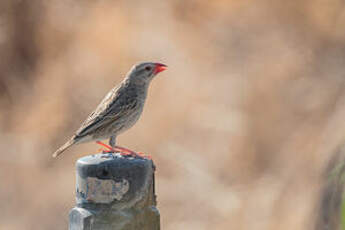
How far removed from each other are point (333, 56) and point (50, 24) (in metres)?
4.59

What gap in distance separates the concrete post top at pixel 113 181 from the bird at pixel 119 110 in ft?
5.54

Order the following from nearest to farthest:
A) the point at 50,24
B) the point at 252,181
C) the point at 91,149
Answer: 1. the point at 252,181
2. the point at 91,149
3. the point at 50,24

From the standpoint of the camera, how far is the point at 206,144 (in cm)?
1047

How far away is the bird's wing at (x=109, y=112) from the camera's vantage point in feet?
17.4

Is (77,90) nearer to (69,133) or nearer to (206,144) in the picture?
(69,133)

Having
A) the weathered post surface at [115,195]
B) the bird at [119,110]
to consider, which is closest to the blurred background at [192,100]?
the bird at [119,110]

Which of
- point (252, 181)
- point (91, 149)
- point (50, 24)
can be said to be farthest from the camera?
point (50, 24)

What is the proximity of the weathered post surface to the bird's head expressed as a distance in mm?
1786

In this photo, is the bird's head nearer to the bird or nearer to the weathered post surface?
the bird

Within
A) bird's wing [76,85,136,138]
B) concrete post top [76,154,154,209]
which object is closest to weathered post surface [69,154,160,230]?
concrete post top [76,154,154,209]

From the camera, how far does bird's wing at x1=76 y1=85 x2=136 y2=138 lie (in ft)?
17.4

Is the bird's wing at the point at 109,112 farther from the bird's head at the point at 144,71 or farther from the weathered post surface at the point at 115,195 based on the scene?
the weathered post surface at the point at 115,195

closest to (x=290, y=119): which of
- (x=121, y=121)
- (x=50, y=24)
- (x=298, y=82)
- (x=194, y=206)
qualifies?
(x=298, y=82)

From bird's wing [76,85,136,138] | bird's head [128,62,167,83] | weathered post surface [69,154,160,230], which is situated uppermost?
bird's head [128,62,167,83]
